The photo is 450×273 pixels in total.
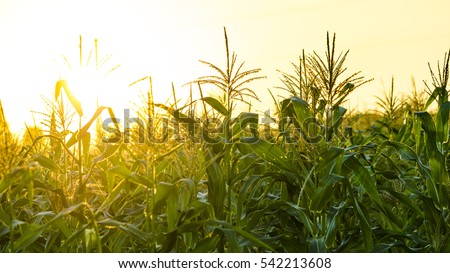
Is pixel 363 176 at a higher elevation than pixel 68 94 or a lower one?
lower

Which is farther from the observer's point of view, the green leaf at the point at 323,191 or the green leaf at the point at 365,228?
the green leaf at the point at 365,228

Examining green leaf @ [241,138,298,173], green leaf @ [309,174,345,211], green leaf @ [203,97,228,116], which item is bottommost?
green leaf @ [309,174,345,211]

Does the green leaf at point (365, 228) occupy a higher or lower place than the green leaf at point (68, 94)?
lower

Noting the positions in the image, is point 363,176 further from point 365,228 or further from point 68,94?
point 68,94

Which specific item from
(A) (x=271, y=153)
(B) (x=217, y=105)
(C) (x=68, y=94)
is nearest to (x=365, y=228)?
(A) (x=271, y=153)

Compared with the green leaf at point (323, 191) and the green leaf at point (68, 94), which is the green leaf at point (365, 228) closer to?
the green leaf at point (323, 191)

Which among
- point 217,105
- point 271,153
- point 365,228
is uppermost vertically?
point 217,105

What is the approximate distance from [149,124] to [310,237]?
52.1 inches

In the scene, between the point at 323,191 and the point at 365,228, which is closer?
the point at 323,191

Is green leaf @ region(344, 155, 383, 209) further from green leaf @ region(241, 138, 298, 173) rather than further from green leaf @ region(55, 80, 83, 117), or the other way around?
green leaf @ region(55, 80, 83, 117)

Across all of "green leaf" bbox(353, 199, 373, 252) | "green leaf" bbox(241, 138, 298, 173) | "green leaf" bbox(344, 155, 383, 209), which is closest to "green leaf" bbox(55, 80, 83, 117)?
"green leaf" bbox(241, 138, 298, 173)

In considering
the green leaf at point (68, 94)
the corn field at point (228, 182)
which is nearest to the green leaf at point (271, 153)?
the corn field at point (228, 182)
